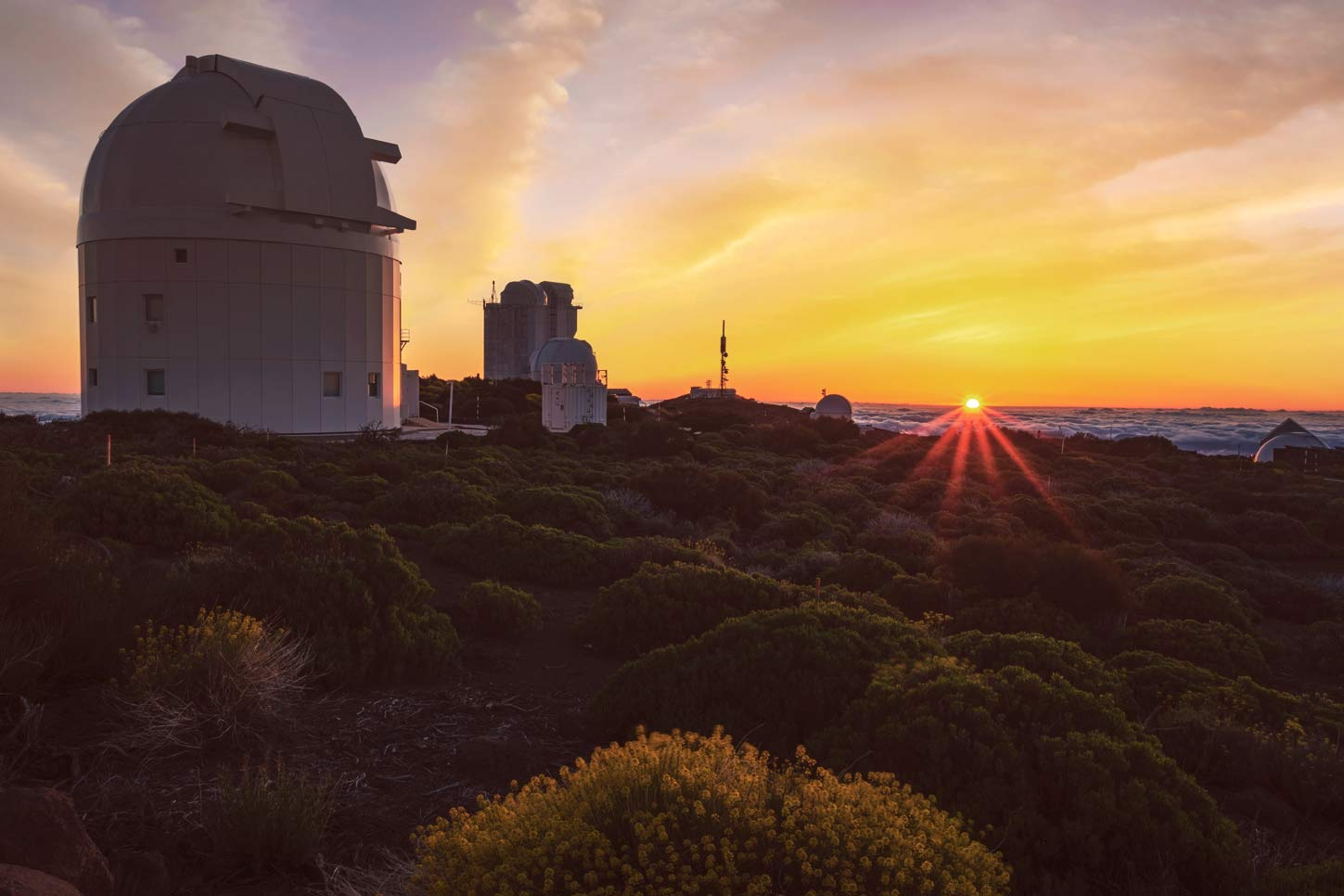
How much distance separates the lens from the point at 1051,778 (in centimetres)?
368

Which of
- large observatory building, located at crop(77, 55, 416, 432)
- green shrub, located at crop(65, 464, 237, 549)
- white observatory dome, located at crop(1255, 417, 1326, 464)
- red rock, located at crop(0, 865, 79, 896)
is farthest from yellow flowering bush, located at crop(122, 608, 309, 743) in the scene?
white observatory dome, located at crop(1255, 417, 1326, 464)

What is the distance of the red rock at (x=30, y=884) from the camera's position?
2146 millimetres

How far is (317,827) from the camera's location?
3316 mm

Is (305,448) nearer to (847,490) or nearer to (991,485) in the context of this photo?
(847,490)

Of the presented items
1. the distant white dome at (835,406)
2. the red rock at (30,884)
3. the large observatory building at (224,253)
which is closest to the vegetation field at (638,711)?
the red rock at (30,884)

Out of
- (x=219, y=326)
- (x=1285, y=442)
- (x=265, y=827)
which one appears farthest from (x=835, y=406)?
(x=265, y=827)

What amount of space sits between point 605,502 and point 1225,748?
1078 centimetres

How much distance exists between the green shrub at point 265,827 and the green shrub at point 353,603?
204cm

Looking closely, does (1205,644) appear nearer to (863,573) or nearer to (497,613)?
(863,573)

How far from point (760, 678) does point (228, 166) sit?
1061 inches

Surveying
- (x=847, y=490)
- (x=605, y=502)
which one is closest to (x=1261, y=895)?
(x=605, y=502)

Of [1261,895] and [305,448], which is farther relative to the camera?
[305,448]

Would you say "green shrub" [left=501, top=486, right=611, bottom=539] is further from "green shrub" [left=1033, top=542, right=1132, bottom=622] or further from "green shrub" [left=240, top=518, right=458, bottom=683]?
"green shrub" [left=1033, top=542, right=1132, bottom=622]

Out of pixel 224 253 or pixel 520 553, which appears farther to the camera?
pixel 224 253
